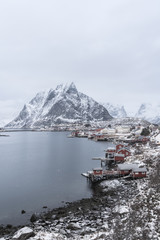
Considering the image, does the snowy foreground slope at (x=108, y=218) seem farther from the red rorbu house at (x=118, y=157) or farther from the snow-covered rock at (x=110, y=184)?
the red rorbu house at (x=118, y=157)

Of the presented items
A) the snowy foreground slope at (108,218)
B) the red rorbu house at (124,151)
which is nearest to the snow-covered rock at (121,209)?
the snowy foreground slope at (108,218)

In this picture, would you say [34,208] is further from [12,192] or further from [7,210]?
[12,192]

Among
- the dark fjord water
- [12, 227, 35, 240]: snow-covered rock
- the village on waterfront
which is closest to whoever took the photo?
[12, 227, 35, 240]: snow-covered rock

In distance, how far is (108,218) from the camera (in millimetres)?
19234

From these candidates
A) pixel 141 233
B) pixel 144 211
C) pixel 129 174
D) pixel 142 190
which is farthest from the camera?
pixel 129 174

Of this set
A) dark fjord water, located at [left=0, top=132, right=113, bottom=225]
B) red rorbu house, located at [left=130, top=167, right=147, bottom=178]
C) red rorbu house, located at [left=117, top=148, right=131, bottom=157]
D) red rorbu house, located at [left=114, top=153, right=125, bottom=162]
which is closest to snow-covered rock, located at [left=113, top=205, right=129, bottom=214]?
dark fjord water, located at [left=0, top=132, right=113, bottom=225]

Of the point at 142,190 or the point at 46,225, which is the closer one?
the point at 46,225

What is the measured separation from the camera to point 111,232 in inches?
627

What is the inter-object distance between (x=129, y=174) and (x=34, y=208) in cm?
1856

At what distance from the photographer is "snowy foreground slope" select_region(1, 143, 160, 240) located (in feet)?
51.4

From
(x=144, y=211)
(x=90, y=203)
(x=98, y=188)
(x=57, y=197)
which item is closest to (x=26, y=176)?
(x=57, y=197)

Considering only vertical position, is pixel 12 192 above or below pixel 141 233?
below

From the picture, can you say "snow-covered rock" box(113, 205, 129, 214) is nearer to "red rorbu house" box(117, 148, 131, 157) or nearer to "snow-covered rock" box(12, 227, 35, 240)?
"snow-covered rock" box(12, 227, 35, 240)

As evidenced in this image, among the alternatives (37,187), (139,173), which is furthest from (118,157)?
(37,187)
